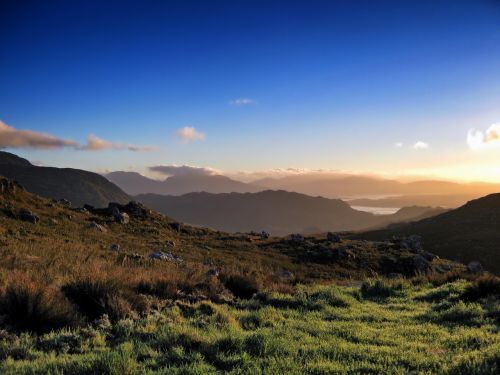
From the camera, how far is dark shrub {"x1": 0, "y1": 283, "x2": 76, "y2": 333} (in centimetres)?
804

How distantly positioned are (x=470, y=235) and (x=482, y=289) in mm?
58151

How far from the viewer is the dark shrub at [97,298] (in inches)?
353

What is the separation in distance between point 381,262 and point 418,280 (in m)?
24.3

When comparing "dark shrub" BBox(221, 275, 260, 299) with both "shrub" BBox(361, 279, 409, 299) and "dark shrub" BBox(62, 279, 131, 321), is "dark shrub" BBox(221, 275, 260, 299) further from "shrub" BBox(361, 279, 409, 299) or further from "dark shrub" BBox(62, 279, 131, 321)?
"dark shrub" BBox(62, 279, 131, 321)

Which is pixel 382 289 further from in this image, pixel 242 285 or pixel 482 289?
pixel 242 285

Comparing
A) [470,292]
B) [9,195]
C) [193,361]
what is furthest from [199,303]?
[9,195]

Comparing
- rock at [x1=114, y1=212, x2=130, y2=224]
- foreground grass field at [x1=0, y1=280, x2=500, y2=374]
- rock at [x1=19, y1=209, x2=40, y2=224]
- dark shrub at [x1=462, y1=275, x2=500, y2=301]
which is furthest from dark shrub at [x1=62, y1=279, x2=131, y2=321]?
rock at [x1=114, y1=212, x2=130, y2=224]

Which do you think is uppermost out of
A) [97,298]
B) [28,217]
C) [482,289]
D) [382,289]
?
[28,217]

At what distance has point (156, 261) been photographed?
19500 mm

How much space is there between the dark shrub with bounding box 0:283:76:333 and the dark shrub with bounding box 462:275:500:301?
1188cm

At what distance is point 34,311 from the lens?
815 centimetres

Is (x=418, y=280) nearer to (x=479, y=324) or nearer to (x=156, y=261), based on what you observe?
(x=479, y=324)

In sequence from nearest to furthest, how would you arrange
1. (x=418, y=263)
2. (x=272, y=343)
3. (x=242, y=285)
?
(x=272, y=343) → (x=242, y=285) → (x=418, y=263)

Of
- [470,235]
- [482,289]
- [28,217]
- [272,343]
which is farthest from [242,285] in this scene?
[470,235]
